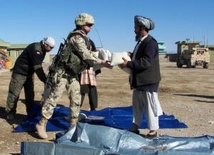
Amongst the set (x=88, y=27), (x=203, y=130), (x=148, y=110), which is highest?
(x=88, y=27)

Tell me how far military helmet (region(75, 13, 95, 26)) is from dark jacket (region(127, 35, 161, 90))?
2.78 feet

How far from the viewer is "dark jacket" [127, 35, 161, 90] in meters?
5.86

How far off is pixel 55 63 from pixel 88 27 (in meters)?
0.75

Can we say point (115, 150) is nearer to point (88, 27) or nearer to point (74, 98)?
point (74, 98)

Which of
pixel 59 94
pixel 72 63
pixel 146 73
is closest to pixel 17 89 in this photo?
pixel 59 94

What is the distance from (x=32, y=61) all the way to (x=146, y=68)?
2.53 m

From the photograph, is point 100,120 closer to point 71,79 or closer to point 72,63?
point 71,79

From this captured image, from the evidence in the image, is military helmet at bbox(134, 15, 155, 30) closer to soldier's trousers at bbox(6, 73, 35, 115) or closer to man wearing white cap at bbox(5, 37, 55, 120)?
man wearing white cap at bbox(5, 37, 55, 120)

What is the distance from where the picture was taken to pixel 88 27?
20.4 ft

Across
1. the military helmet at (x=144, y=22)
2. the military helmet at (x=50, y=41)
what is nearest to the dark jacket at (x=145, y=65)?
the military helmet at (x=144, y=22)

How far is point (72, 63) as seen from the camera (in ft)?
20.1

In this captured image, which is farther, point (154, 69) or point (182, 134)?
point (182, 134)

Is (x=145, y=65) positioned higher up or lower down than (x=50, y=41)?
lower down

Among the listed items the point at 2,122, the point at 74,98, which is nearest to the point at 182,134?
the point at 74,98
